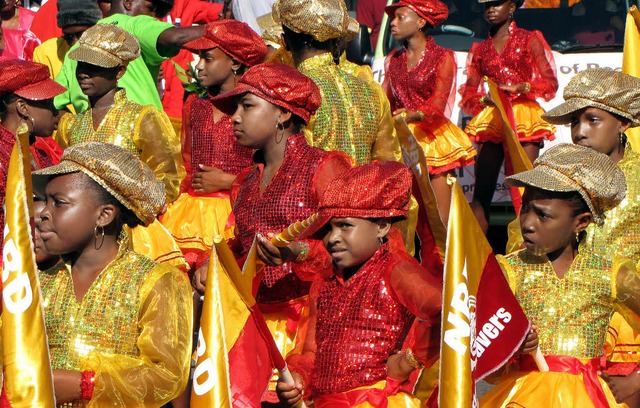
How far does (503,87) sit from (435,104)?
0.49 metres

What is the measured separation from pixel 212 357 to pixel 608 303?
1.76m

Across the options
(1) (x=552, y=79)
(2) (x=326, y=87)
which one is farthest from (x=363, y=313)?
(1) (x=552, y=79)

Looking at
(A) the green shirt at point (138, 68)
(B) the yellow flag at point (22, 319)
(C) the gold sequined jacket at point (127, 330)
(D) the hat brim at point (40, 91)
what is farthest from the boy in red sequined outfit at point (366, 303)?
(A) the green shirt at point (138, 68)

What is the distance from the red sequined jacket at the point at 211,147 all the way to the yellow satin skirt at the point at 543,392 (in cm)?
274

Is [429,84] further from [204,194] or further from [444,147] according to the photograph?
[204,194]

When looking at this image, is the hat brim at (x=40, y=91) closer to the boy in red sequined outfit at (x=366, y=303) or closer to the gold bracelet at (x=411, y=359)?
the boy in red sequined outfit at (x=366, y=303)

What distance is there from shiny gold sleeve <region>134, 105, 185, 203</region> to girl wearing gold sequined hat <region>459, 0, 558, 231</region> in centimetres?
280

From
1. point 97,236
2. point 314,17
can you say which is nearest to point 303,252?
→ point 97,236

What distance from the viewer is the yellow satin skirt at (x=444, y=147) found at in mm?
10266

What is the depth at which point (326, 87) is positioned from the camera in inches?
306

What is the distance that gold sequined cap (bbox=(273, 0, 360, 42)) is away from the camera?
773 cm

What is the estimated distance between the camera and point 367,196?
6.07 metres

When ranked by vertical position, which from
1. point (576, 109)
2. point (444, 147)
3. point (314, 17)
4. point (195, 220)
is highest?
point (314, 17)

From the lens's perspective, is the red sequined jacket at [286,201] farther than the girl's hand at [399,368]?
Yes
